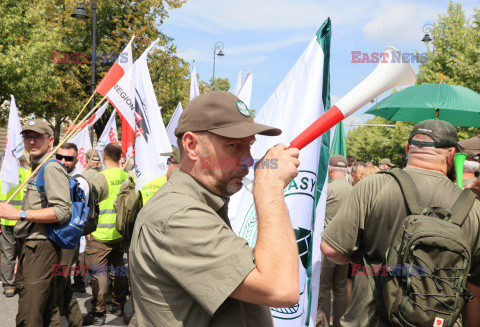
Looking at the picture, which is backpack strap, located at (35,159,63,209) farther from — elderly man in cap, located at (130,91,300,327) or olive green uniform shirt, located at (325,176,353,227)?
olive green uniform shirt, located at (325,176,353,227)

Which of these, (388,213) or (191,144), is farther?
(388,213)

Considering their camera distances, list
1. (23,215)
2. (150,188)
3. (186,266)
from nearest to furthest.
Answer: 1. (186,266)
2. (23,215)
3. (150,188)

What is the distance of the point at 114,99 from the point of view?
6.66 meters

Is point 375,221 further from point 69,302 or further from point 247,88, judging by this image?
point 69,302

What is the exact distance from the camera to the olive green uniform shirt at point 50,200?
3996 mm

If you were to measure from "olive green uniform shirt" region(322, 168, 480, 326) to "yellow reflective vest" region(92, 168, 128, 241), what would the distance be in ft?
13.1

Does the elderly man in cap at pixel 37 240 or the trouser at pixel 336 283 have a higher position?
the elderly man in cap at pixel 37 240

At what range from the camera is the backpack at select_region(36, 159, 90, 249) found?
4082mm

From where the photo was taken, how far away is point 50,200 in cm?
397

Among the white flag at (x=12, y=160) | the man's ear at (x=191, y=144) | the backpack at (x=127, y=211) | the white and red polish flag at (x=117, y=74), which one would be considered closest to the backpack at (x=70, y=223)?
the backpack at (x=127, y=211)

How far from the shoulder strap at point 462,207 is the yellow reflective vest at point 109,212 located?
458cm

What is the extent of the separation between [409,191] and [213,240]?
1554mm

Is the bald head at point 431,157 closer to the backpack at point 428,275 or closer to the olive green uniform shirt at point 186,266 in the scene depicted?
the backpack at point 428,275

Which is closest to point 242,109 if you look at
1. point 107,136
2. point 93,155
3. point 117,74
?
point 117,74
